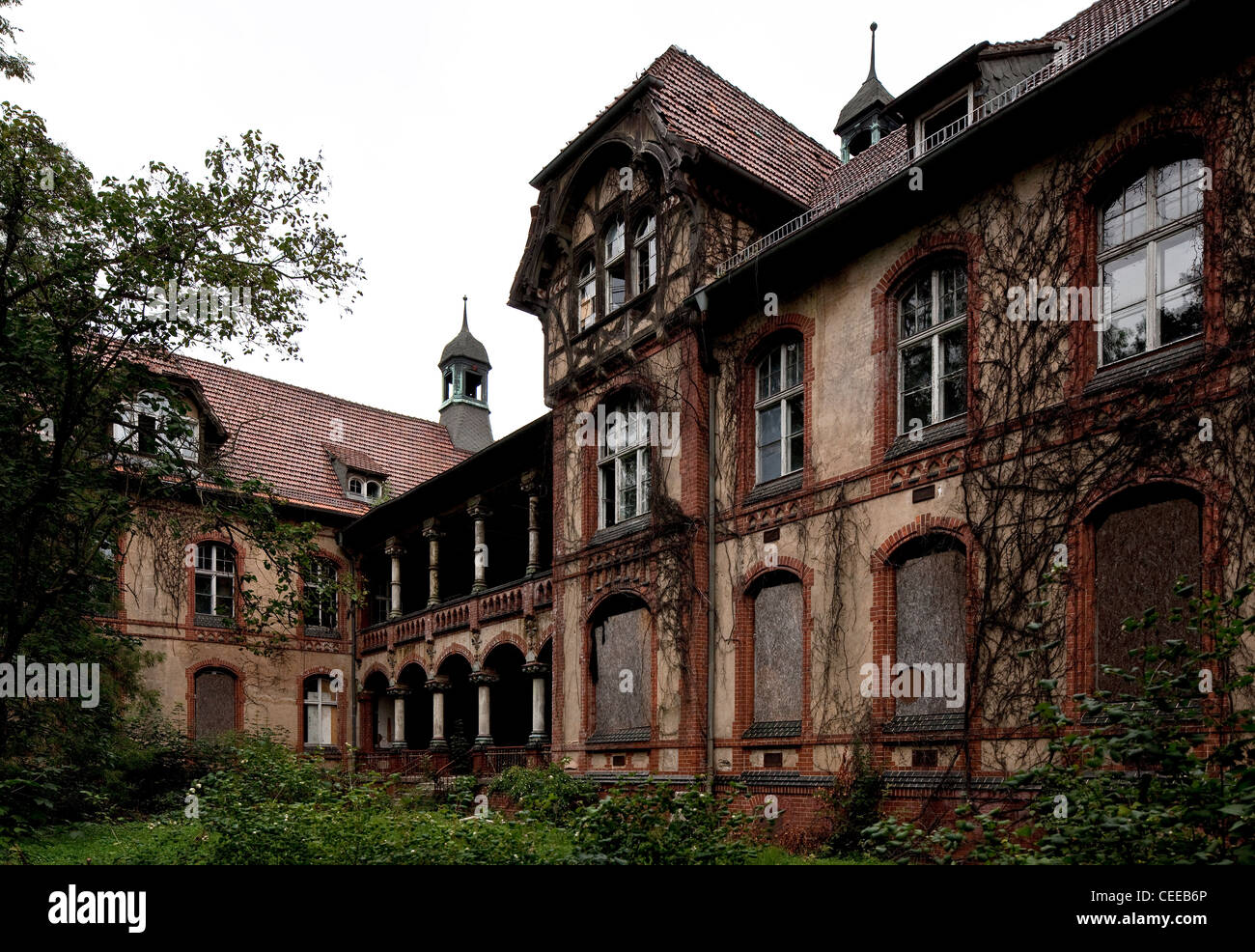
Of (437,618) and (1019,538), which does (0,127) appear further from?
(437,618)

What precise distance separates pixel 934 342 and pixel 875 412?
1082 millimetres

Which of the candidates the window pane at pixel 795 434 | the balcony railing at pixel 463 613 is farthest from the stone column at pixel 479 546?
the window pane at pixel 795 434

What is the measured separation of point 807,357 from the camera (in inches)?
538

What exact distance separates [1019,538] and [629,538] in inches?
264

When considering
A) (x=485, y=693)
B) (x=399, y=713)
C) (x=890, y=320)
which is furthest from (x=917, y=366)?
(x=399, y=713)

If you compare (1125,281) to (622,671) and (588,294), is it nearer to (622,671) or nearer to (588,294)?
(622,671)

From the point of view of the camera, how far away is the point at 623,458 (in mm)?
16641

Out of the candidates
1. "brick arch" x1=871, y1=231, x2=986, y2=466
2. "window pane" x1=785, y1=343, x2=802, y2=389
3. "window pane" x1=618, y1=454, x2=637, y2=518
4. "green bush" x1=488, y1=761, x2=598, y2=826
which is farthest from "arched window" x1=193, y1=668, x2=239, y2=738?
"brick arch" x1=871, y1=231, x2=986, y2=466

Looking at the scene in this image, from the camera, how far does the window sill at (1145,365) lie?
9.31m

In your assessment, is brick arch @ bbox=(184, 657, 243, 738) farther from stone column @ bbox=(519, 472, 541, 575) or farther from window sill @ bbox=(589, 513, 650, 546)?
window sill @ bbox=(589, 513, 650, 546)

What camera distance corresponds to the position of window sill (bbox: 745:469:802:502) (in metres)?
13.6

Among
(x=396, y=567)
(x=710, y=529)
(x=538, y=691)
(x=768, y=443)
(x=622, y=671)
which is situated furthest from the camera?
(x=396, y=567)

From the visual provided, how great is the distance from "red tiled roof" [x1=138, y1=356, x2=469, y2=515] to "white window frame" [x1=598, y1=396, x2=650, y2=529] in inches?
456
